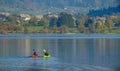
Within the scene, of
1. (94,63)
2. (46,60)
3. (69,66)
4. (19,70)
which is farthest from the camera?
(46,60)

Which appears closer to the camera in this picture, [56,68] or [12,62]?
[56,68]

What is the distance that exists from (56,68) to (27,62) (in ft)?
27.1

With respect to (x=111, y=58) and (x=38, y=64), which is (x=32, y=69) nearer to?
(x=38, y=64)

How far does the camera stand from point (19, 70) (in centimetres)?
5531

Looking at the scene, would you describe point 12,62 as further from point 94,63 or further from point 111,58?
point 111,58

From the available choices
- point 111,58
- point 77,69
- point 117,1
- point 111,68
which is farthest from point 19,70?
point 111,58

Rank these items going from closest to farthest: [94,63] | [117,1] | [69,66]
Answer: [117,1] → [69,66] → [94,63]

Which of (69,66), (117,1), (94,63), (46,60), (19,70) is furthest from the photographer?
(46,60)

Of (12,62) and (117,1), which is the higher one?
(117,1)

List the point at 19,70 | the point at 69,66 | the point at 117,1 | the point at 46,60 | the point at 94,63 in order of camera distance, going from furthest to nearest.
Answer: the point at 46,60
the point at 94,63
the point at 69,66
the point at 19,70
the point at 117,1

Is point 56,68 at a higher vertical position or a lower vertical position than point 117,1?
lower

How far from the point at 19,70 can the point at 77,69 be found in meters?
6.40

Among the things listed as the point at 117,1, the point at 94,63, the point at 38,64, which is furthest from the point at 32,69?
the point at 117,1

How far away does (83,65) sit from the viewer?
6081 cm
